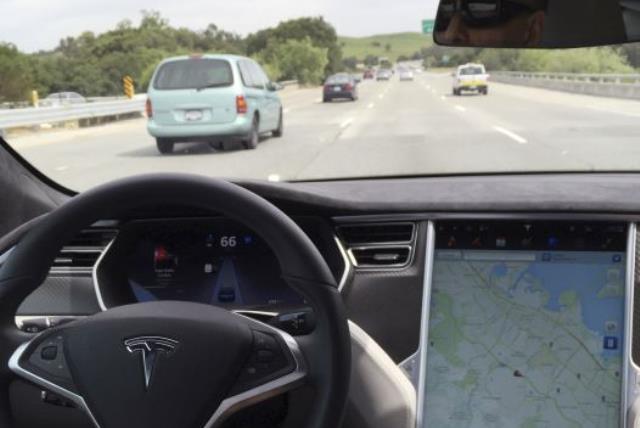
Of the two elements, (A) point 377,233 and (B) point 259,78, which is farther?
(B) point 259,78

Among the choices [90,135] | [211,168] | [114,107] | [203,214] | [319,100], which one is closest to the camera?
[203,214]

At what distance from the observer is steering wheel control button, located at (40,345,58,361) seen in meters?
2.16

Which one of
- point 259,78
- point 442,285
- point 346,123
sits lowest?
point 346,123

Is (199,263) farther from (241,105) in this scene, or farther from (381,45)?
(241,105)

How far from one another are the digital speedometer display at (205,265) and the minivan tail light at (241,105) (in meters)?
4.56

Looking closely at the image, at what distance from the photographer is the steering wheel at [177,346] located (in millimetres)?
2051

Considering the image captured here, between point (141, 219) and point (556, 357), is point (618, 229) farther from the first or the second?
point (141, 219)

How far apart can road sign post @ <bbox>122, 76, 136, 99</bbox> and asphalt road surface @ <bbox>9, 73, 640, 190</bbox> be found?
0.62 m

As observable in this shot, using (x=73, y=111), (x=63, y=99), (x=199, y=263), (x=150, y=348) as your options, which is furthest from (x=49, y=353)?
(x=73, y=111)

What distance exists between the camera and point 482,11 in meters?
2.55

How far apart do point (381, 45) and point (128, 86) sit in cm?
211

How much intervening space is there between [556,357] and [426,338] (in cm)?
49

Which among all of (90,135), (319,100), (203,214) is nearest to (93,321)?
(203,214)

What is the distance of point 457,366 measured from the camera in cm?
311
